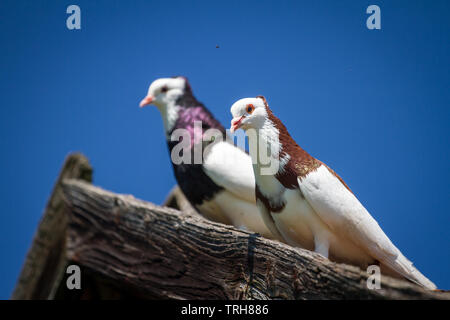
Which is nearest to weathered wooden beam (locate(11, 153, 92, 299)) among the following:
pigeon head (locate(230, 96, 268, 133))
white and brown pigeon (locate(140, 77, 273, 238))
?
white and brown pigeon (locate(140, 77, 273, 238))

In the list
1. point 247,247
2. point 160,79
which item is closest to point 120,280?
point 247,247

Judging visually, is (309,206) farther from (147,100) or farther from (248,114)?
(147,100)

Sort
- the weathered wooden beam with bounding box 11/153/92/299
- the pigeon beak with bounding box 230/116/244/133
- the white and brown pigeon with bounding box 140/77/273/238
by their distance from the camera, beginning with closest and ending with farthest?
→ the pigeon beak with bounding box 230/116/244/133, the weathered wooden beam with bounding box 11/153/92/299, the white and brown pigeon with bounding box 140/77/273/238

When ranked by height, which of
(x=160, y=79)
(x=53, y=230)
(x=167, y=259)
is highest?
(x=160, y=79)

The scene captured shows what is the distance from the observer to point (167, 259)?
5.94 feet

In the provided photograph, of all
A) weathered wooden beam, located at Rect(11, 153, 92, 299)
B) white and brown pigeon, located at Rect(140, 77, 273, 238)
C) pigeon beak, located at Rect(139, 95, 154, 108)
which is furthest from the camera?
pigeon beak, located at Rect(139, 95, 154, 108)

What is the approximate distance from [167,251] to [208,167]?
682 mm

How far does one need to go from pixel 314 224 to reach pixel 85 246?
1042 mm

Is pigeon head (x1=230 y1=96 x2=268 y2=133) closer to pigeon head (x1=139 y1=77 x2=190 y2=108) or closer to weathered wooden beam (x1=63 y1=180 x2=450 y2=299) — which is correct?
weathered wooden beam (x1=63 y1=180 x2=450 y2=299)

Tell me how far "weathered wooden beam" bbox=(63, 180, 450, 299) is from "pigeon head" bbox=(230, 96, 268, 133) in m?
0.46

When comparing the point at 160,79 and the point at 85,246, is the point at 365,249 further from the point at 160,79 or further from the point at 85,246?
the point at 160,79

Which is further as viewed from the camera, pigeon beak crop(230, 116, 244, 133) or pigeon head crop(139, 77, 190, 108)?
pigeon head crop(139, 77, 190, 108)

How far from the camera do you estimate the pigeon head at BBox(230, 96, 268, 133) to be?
171 cm
